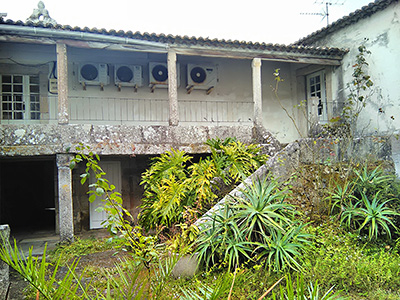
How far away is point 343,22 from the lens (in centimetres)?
1016

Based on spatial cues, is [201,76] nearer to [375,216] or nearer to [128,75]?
[128,75]

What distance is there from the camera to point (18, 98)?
9.45m

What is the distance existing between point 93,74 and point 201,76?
337 cm

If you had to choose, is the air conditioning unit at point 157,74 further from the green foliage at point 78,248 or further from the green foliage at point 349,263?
the green foliage at point 349,263

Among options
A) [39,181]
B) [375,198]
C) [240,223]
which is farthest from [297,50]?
[39,181]

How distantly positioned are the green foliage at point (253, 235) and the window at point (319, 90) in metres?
6.69

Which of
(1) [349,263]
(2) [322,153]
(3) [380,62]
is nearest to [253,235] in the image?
(1) [349,263]

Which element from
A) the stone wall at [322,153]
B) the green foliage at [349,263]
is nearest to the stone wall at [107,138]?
the stone wall at [322,153]

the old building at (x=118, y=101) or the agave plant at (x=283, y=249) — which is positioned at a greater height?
the old building at (x=118, y=101)

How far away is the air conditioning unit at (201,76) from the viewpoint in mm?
10633

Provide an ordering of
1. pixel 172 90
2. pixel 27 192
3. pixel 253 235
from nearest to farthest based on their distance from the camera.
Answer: pixel 253 235
pixel 172 90
pixel 27 192

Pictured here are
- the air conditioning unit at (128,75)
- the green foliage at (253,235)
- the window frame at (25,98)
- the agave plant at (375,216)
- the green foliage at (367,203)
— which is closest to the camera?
the green foliage at (253,235)

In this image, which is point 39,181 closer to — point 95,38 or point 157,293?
point 95,38

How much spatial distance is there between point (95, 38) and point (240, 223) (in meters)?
5.58
